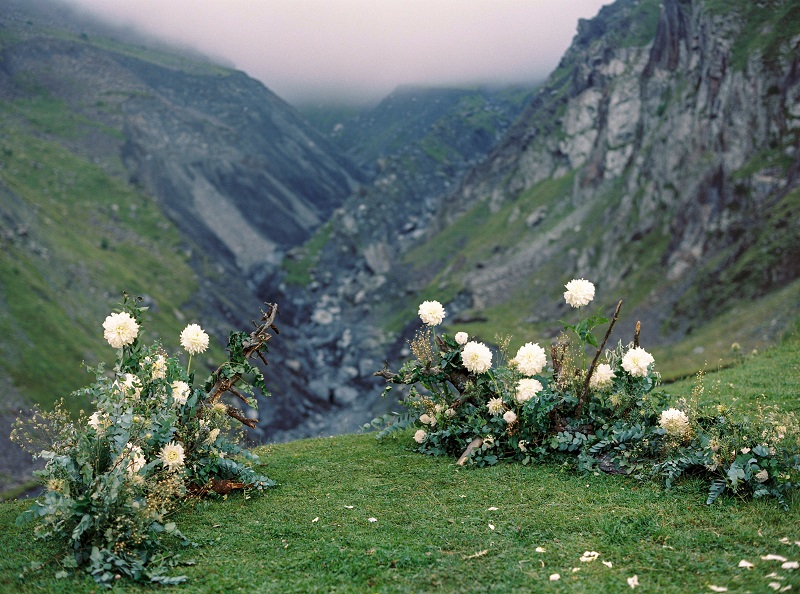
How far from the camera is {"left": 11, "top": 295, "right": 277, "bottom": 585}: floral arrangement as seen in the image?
785 centimetres

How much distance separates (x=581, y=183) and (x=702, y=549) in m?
108

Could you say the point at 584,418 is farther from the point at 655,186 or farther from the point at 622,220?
the point at 622,220

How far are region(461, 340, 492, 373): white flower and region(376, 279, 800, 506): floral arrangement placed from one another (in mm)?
20

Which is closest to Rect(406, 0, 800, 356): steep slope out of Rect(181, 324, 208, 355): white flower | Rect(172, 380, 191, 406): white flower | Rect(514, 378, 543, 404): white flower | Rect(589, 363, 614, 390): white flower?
Rect(589, 363, 614, 390): white flower

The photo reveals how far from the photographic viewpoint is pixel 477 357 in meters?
11.9

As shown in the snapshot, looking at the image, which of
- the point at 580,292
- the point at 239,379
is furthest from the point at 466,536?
the point at 239,379

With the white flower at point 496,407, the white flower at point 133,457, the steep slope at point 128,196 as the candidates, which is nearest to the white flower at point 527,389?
the white flower at point 496,407

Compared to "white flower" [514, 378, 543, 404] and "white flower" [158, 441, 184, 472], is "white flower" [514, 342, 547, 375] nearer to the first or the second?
"white flower" [514, 378, 543, 404]

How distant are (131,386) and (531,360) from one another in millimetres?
6734

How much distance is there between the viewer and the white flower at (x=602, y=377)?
37.3 feet

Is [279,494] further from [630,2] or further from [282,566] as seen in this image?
[630,2]

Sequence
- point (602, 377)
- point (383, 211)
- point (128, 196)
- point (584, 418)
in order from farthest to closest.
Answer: point (383, 211)
point (128, 196)
point (584, 418)
point (602, 377)

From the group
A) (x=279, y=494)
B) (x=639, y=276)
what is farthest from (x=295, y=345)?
(x=279, y=494)

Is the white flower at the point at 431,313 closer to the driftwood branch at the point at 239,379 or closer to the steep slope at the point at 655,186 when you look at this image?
the driftwood branch at the point at 239,379
